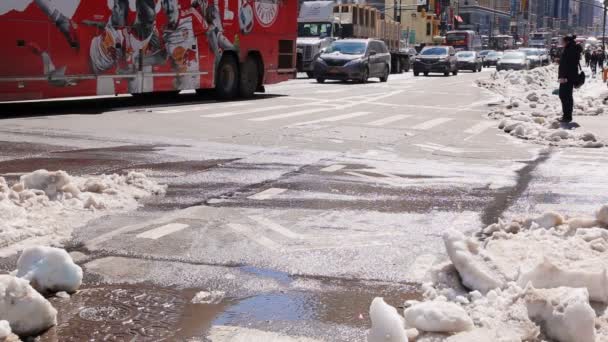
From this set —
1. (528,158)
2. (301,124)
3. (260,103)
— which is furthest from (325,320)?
Answer: (260,103)

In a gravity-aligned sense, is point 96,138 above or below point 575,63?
below

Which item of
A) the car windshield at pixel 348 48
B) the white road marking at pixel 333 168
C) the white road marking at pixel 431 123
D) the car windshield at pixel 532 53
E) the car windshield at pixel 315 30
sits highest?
the car windshield at pixel 315 30

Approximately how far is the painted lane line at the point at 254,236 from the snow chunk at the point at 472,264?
136 centimetres

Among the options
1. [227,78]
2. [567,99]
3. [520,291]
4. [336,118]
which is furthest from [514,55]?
[520,291]

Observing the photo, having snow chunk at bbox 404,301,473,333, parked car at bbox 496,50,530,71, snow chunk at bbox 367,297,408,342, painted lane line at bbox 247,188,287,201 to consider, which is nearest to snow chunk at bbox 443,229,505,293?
snow chunk at bbox 404,301,473,333

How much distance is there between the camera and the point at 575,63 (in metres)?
17.0

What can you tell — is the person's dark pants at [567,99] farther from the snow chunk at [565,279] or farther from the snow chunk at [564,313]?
the snow chunk at [564,313]

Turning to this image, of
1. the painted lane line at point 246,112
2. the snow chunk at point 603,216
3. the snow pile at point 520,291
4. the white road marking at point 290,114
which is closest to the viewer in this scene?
the snow pile at point 520,291

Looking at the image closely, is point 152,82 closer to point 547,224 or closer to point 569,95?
point 569,95

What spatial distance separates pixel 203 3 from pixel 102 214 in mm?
13821

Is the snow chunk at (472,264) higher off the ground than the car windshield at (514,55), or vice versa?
the car windshield at (514,55)

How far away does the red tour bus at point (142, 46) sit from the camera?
14.6 metres

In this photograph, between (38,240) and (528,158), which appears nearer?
(38,240)

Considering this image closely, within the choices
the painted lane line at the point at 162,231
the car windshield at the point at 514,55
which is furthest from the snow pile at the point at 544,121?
the car windshield at the point at 514,55
